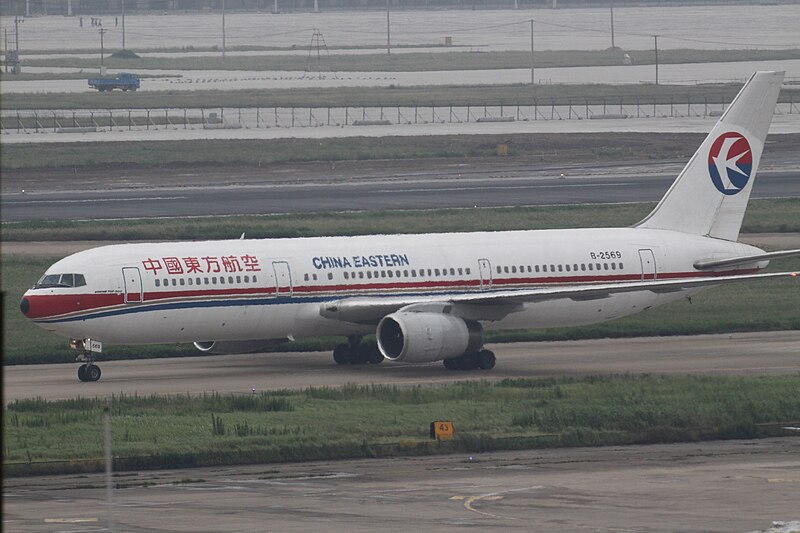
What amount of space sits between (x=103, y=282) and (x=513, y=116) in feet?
342

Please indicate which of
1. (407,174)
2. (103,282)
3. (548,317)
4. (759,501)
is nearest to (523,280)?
(548,317)

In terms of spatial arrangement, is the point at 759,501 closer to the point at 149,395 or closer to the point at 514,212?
the point at 149,395

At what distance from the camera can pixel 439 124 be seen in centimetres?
13888

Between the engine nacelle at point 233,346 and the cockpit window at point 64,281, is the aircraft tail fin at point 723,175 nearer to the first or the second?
the engine nacelle at point 233,346

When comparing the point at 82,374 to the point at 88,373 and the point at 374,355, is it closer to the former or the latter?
the point at 88,373

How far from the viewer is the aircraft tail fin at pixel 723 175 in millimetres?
53719

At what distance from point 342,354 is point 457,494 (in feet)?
66.3

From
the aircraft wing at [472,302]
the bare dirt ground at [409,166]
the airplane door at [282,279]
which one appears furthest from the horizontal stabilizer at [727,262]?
the bare dirt ground at [409,166]

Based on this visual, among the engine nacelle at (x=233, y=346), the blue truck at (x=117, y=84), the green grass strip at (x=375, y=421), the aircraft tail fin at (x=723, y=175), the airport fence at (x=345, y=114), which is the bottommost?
the green grass strip at (x=375, y=421)

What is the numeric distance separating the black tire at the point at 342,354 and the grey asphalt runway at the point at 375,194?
35668mm

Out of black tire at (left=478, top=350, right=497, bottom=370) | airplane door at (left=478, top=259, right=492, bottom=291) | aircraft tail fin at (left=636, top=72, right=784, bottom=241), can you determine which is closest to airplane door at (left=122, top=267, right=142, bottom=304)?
black tire at (left=478, top=350, right=497, bottom=370)

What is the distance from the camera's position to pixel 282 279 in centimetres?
4669

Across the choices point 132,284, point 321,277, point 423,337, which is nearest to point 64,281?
point 132,284

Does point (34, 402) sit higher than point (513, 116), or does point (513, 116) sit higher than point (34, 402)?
point (513, 116)
